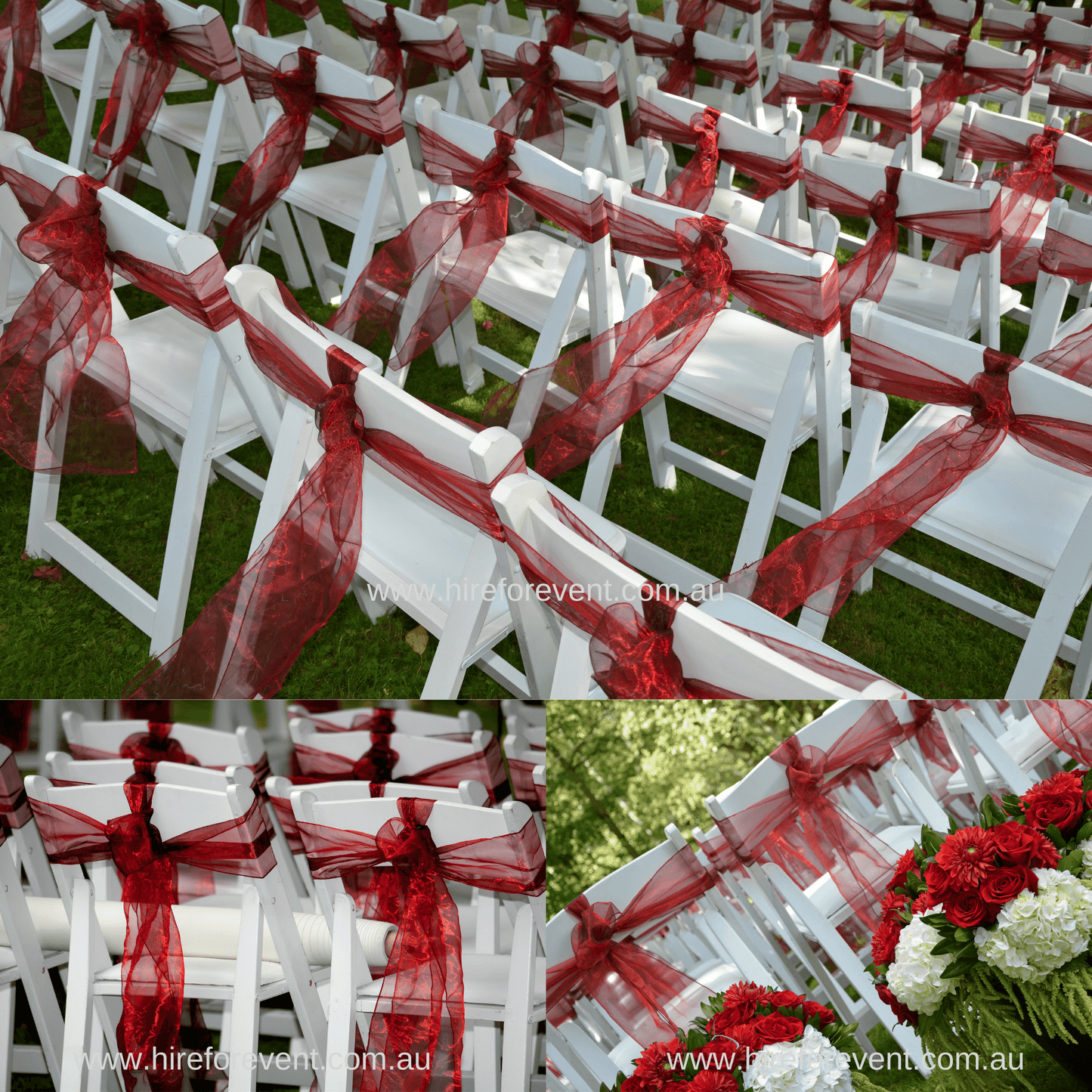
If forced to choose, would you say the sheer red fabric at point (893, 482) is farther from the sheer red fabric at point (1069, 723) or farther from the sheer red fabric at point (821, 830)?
the sheer red fabric at point (1069, 723)

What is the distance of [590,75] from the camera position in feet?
11.9

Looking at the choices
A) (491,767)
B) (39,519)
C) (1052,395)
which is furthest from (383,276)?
(491,767)

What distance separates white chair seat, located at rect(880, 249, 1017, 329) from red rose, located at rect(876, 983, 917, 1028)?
2388mm

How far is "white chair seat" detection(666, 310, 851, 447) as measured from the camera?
2.78m

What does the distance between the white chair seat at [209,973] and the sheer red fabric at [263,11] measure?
414 cm

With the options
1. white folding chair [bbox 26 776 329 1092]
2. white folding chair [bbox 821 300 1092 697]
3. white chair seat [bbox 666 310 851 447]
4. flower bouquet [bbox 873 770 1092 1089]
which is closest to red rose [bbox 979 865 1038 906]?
flower bouquet [bbox 873 770 1092 1089]

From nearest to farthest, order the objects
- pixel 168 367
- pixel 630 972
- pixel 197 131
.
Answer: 1. pixel 630 972
2. pixel 168 367
3. pixel 197 131

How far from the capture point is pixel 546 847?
119 centimetres

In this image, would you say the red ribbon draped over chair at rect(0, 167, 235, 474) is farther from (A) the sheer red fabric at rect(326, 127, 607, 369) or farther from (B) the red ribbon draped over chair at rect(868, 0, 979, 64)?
(B) the red ribbon draped over chair at rect(868, 0, 979, 64)

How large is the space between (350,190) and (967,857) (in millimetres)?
3244

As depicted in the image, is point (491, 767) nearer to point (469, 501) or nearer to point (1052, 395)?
point (469, 501)

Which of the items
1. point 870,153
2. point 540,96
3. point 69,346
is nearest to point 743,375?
point 540,96

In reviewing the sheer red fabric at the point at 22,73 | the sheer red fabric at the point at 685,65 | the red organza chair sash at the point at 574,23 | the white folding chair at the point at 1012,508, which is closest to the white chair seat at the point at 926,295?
the white folding chair at the point at 1012,508

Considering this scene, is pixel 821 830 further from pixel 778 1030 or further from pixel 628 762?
pixel 628 762
